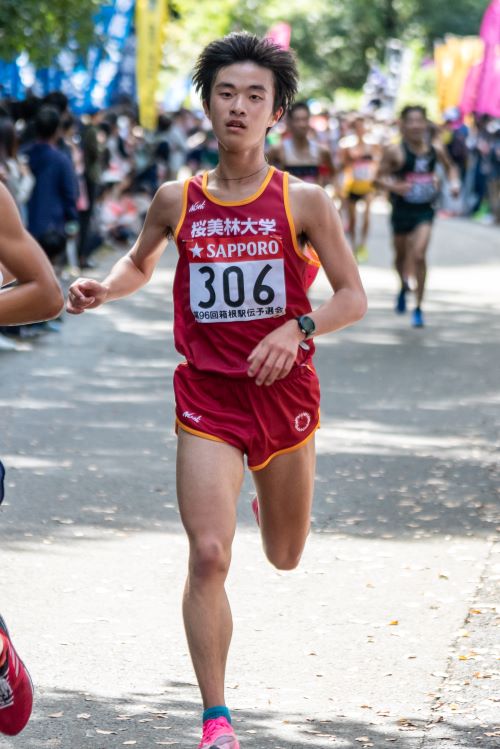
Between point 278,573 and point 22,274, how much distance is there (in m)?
3.02

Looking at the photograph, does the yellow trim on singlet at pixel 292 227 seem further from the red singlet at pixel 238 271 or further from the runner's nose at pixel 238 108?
the runner's nose at pixel 238 108

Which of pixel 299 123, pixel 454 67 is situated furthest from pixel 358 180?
pixel 454 67

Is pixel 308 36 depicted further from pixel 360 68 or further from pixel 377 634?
pixel 377 634

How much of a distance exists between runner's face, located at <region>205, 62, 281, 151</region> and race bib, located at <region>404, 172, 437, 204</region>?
32.3 feet

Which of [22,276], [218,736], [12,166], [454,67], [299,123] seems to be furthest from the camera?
[454,67]

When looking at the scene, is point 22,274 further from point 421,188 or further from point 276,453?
point 421,188

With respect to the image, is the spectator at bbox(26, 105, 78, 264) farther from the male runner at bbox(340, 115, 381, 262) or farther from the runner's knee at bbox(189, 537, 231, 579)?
the runner's knee at bbox(189, 537, 231, 579)

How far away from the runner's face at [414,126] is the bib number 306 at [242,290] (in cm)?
976

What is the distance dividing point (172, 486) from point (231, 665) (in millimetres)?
2763

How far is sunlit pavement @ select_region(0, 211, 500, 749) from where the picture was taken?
473 centimetres

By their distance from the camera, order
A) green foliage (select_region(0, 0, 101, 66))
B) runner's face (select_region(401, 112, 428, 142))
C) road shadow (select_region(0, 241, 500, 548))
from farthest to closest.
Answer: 1. runner's face (select_region(401, 112, 428, 142))
2. green foliage (select_region(0, 0, 101, 66))
3. road shadow (select_region(0, 241, 500, 548))

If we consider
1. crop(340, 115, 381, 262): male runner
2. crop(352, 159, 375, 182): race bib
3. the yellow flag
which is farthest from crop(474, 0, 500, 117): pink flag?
crop(352, 159, 375, 182): race bib

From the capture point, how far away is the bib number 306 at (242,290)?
4.52 m

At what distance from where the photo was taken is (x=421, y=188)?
14.4 m
